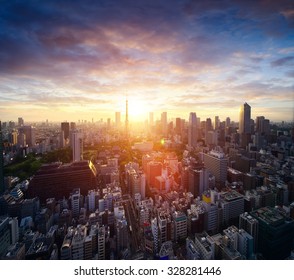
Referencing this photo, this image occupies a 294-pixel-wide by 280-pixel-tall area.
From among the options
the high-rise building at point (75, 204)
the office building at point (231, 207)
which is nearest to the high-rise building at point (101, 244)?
the high-rise building at point (75, 204)

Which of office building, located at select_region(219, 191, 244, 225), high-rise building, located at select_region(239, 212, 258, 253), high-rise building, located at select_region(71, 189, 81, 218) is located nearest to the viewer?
high-rise building, located at select_region(239, 212, 258, 253)

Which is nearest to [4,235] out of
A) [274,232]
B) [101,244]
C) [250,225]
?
[101,244]

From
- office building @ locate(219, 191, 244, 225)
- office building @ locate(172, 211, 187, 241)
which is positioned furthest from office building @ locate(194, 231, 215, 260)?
office building @ locate(219, 191, 244, 225)

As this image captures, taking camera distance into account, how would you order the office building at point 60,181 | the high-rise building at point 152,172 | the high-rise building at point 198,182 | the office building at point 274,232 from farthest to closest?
the high-rise building at point 152,172, the high-rise building at point 198,182, the office building at point 60,181, the office building at point 274,232

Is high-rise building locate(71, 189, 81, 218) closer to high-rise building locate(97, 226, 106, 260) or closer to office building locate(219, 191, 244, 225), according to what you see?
high-rise building locate(97, 226, 106, 260)

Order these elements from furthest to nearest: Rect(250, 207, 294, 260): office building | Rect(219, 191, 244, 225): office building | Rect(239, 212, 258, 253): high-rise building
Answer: Rect(219, 191, 244, 225): office building
Rect(239, 212, 258, 253): high-rise building
Rect(250, 207, 294, 260): office building

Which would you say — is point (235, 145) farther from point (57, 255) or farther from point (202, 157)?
point (57, 255)

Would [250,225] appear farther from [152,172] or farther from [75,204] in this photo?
[152,172]

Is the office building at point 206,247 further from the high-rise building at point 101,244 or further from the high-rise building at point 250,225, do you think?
the high-rise building at point 101,244

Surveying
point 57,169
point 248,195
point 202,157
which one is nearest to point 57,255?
point 57,169

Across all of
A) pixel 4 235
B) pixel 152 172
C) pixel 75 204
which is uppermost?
pixel 4 235

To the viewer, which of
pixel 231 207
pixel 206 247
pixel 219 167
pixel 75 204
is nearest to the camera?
Result: pixel 206 247
